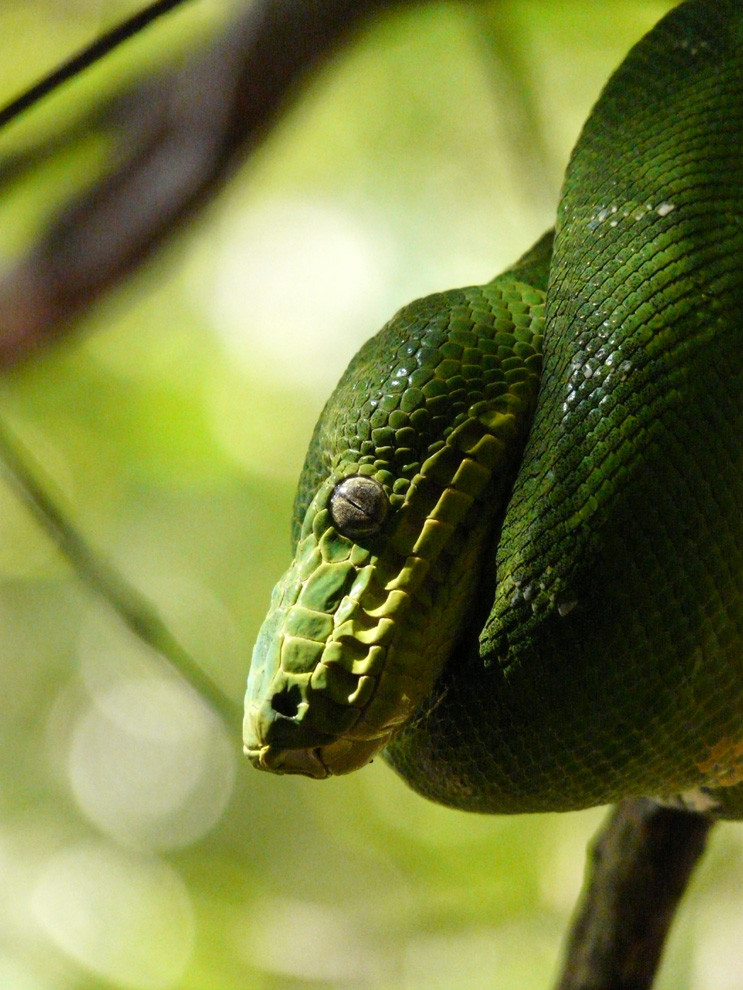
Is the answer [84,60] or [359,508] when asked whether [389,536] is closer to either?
[359,508]

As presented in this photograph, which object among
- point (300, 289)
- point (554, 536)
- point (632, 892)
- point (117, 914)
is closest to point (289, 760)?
point (554, 536)

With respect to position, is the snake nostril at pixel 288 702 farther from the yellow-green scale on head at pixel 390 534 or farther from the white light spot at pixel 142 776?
the white light spot at pixel 142 776

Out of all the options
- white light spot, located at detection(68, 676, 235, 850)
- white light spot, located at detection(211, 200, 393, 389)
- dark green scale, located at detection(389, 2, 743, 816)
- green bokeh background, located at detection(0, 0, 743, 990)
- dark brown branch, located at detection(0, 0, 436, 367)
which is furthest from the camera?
white light spot, located at detection(68, 676, 235, 850)

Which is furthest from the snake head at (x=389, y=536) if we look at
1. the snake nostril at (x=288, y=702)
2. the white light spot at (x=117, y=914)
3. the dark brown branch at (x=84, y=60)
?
the white light spot at (x=117, y=914)

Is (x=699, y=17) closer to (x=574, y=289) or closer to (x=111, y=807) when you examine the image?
(x=574, y=289)

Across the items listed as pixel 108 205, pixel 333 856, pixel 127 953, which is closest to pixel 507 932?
pixel 333 856

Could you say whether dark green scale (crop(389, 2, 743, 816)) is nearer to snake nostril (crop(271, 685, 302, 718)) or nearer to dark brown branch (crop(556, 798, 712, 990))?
snake nostril (crop(271, 685, 302, 718))

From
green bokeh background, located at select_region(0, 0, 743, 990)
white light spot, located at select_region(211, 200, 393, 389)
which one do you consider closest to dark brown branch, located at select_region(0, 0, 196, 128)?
green bokeh background, located at select_region(0, 0, 743, 990)
